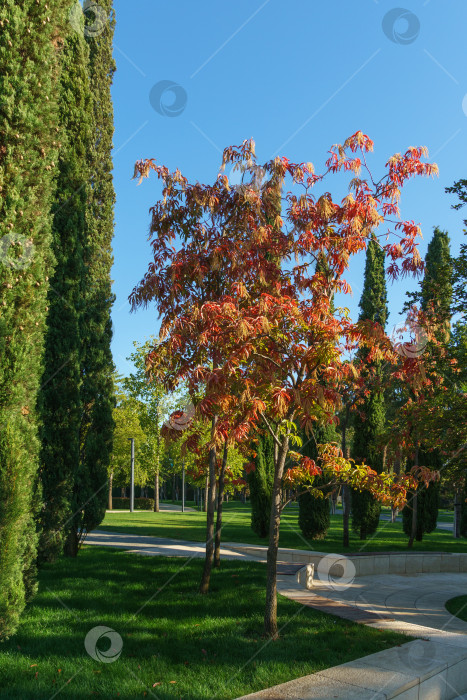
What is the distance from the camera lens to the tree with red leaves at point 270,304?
18.6ft

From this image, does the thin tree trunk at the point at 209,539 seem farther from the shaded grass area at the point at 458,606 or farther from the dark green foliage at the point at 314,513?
the dark green foliage at the point at 314,513

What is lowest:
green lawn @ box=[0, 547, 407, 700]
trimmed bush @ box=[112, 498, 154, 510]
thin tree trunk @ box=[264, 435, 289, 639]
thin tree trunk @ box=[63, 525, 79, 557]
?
trimmed bush @ box=[112, 498, 154, 510]

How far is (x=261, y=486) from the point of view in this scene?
52.7 ft

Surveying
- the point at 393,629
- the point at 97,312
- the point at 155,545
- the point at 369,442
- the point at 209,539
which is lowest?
the point at 155,545

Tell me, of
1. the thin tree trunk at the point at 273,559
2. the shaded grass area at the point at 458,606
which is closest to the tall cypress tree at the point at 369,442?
the shaded grass area at the point at 458,606

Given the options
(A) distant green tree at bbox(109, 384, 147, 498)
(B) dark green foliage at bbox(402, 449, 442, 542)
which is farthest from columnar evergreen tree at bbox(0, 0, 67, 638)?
(A) distant green tree at bbox(109, 384, 147, 498)

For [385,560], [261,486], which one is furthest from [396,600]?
[261,486]

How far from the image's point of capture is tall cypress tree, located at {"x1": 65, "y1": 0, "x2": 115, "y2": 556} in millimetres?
10820

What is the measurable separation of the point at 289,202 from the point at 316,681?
5761 mm
